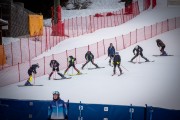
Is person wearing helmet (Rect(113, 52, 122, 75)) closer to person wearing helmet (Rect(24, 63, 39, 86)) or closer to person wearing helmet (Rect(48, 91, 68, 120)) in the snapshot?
person wearing helmet (Rect(24, 63, 39, 86))

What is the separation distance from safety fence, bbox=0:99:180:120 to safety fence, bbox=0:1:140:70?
5.24 ft

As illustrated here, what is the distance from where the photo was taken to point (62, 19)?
11.5 metres

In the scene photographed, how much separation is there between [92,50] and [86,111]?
241 centimetres

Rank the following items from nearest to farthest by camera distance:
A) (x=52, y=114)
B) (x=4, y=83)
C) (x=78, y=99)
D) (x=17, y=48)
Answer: (x=52, y=114) < (x=78, y=99) < (x=4, y=83) < (x=17, y=48)

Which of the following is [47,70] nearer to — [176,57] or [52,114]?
[52,114]

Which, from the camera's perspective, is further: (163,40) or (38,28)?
(38,28)

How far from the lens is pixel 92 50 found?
10516 mm

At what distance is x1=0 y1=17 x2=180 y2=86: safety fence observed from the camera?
994 cm

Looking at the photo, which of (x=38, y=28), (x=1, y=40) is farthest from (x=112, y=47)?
(x=1, y=40)

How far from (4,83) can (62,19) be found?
3.05m

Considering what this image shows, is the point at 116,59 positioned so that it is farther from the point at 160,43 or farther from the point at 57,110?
the point at 57,110

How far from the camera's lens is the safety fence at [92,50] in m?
9.94

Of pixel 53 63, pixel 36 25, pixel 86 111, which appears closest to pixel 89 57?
pixel 53 63

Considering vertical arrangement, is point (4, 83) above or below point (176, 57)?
below
